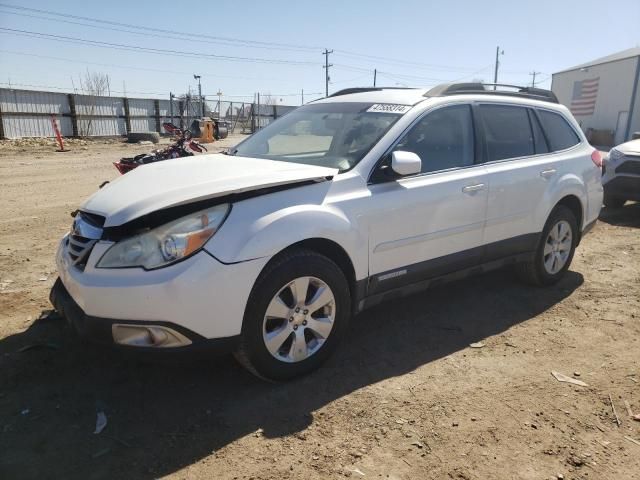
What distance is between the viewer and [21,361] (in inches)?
132

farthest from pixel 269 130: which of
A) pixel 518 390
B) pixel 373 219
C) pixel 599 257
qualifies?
pixel 599 257

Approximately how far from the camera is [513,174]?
4.31m

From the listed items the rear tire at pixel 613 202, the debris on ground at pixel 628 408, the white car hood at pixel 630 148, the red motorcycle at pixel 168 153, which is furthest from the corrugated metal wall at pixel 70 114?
the debris on ground at pixel 628 408

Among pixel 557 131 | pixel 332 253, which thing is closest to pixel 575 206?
pixel 557 131

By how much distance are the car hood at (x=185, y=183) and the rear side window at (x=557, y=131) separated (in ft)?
Answer: 8.33

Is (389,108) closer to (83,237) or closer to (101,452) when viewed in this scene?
(83,237)

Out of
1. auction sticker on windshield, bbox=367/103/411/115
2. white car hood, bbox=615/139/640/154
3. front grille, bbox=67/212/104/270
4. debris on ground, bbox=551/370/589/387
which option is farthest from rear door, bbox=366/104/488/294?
white car hood, bbox=615/139/640/154

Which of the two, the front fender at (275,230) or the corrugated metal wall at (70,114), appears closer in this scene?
the front fender at (275,230)

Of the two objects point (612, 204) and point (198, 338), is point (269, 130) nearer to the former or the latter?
point (198, 338)

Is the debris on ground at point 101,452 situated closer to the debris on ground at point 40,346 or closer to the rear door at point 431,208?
the debris on ground at point 40,346

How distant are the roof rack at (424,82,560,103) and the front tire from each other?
1820mm

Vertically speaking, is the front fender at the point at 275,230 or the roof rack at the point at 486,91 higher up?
the roof rack at the point at 486,91

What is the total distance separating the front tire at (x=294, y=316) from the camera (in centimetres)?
291

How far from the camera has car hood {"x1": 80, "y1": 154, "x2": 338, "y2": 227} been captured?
9.26ft
